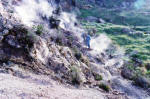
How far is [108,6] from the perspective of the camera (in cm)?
6438

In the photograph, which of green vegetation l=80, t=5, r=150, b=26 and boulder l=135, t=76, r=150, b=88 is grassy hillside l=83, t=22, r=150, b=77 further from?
green vegetation l=80, t=5, r=150, b=26

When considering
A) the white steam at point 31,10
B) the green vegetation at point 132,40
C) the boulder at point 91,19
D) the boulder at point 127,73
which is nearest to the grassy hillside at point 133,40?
the green vegetation at point 132,40

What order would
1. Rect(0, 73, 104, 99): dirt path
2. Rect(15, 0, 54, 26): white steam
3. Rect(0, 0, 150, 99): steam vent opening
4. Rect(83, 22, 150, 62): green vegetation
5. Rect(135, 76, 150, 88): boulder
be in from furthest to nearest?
1. Rect(83, 22, 150, 62): green vegetation
2. Rect(135, 76, 150, 88): boulder
3. Rect(15, 0, 54, 26): white steam
4. Rect(0, 0, 150, 99): steam vent opening
5. Rect(0, 73, 104, 99): dirt path

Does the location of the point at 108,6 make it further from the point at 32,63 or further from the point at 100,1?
the point at 32,63

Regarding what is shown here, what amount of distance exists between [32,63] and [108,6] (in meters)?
56.8

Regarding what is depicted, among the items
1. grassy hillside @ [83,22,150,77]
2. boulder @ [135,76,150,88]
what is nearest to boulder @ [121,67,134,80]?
boulder @ [135,76,150,88]

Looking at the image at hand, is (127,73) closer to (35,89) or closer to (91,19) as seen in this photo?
(35,89)

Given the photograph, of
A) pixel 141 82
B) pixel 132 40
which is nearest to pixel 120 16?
pixel 132 40

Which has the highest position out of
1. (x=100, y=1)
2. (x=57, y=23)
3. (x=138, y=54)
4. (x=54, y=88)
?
(x=100, y=1)

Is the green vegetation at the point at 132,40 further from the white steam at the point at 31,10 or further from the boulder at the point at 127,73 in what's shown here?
the white steam at the point at 31,10

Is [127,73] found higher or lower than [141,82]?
higher

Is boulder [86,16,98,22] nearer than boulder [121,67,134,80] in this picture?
No

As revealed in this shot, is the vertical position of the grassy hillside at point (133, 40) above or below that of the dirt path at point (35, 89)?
below

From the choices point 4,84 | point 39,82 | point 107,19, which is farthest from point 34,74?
point 107,19
